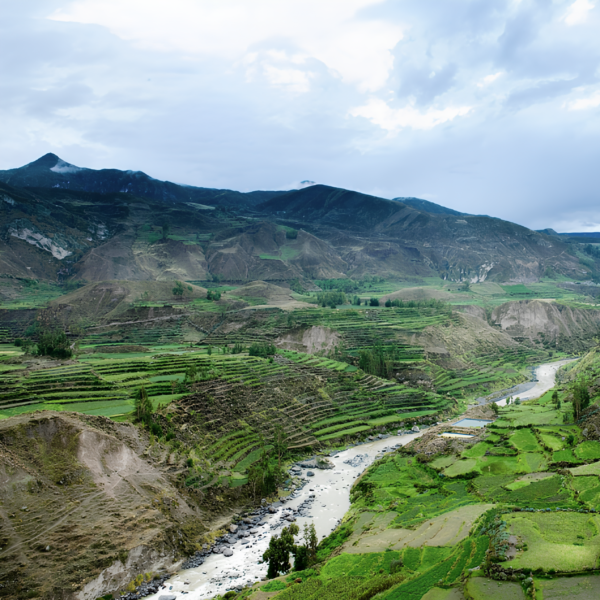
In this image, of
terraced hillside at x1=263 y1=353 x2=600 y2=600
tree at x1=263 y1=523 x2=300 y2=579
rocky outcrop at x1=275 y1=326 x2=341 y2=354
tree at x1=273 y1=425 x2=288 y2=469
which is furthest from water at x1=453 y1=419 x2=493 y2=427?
rocky outcrop at x1=275 y1=326 x2=341 y2=354

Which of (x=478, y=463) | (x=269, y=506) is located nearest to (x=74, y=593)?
(x=269, y=506)

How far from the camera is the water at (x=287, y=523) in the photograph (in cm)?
3884

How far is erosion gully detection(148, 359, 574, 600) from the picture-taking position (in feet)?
128

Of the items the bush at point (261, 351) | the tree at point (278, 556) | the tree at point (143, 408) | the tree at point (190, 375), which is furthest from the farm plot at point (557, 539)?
the bush at point (261, 351)

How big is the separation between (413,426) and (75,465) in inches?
2274

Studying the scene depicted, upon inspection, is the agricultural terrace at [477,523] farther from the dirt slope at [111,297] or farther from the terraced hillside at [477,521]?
the dirt slope at [111,297]

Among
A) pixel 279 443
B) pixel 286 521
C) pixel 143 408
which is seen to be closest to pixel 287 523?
pixel 286 521

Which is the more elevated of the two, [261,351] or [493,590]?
[261,351]

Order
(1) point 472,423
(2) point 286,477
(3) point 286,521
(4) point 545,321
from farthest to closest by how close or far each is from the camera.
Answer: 1. (4) point 545,321
2. (1) point 472,423
3. (2) point 286,477
4. (3) point 286,521

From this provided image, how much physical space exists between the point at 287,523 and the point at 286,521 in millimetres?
454

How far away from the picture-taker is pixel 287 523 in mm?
49656

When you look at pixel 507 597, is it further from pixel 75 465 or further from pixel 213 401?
pixel 213 401

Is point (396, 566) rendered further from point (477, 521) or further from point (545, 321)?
point (545, 321)

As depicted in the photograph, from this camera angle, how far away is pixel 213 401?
67562 millimetres
